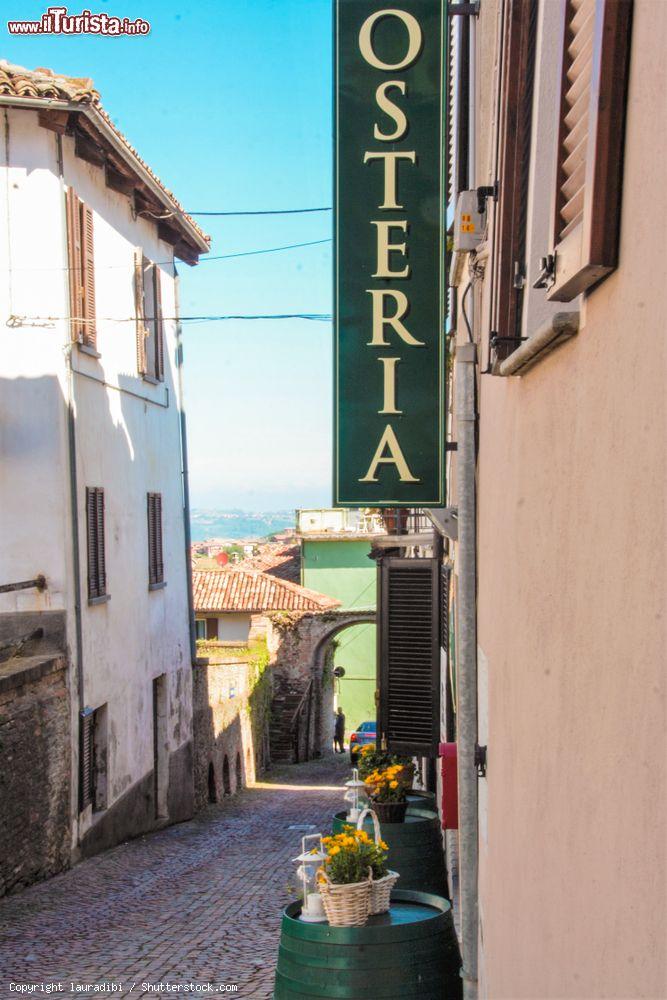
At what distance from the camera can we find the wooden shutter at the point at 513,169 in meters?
3.25

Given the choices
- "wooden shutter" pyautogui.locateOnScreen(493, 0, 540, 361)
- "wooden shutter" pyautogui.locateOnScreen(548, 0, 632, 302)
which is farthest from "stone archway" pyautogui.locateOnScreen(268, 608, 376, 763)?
"wooden shutter" pyautogui.locateOnScreen(548, 0, 632, 302)

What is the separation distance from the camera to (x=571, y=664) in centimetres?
230

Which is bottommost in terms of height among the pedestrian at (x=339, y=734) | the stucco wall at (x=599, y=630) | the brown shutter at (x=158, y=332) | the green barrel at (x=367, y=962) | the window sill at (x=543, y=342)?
the pedestrian at (x=339, y=734)

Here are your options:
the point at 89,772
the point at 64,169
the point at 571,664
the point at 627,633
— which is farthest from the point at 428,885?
the point at 64,169

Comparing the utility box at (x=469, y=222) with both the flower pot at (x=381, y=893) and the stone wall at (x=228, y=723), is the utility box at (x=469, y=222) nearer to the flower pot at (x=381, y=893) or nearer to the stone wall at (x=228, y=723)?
the flower pot at (x=381, y=893)

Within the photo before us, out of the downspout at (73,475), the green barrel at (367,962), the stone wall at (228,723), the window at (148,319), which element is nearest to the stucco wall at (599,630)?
the green barrel at (367,962)

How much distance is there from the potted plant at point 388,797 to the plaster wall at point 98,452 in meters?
6.12

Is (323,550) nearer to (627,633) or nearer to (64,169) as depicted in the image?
(64,169)

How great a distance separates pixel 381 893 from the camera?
550 cm

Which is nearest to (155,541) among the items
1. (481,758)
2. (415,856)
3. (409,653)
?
(409,653)

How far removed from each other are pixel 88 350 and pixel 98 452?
133 centimetres

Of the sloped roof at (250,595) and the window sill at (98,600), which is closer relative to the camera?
the window sill at (98,600)

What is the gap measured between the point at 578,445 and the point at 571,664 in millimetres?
426

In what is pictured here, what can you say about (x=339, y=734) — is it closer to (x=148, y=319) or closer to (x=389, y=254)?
(x=148, y=319)
